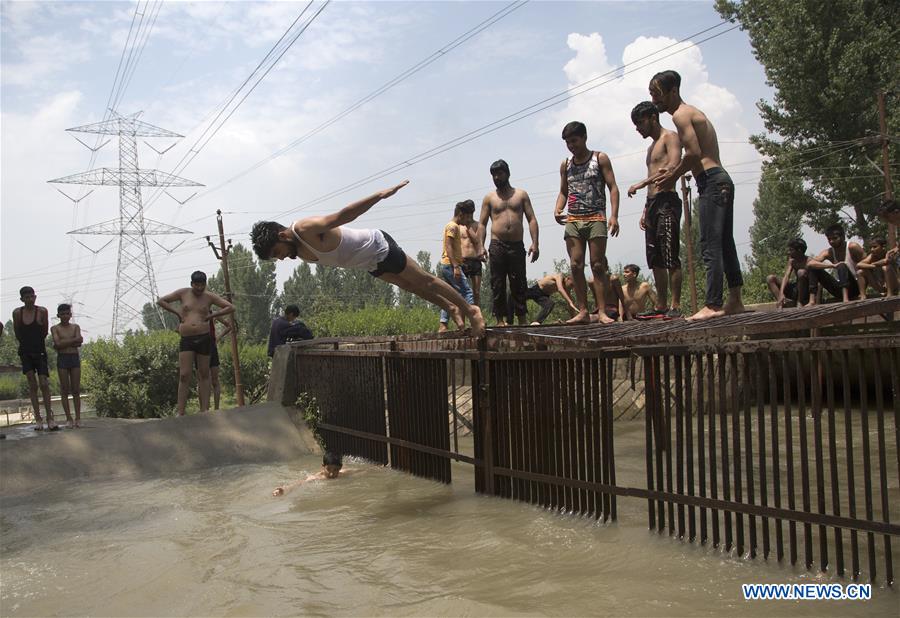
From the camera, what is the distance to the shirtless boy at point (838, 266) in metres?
9.94

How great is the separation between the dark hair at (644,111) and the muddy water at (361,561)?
142 inches

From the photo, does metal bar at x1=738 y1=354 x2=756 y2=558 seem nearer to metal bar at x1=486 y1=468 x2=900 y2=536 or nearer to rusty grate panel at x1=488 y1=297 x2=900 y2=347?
metal bar at x1=486 y1=468 x2=900 y2=536

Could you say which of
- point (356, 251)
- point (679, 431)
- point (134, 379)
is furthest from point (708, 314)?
point (134, 379)

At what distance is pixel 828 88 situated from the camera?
83.1ft

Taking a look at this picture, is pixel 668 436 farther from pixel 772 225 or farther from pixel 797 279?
pixel 772 225

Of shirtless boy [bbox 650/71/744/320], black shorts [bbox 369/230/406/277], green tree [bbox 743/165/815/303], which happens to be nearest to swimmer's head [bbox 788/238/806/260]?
shirtless boy [bbox 650/71/744/320]

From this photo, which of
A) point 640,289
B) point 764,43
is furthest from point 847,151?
point 640,289

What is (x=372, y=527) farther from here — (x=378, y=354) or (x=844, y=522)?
(x=844, y=522)

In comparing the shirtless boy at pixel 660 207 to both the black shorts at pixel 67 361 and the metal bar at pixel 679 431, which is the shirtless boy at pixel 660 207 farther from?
the black shorts at pixel 67 361

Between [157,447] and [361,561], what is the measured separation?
4876 millimetres

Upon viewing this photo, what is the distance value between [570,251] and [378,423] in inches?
113

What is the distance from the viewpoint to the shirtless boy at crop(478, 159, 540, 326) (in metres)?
9.11

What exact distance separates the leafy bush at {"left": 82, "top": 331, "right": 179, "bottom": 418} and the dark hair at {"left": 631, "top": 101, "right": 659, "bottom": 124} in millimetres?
19659

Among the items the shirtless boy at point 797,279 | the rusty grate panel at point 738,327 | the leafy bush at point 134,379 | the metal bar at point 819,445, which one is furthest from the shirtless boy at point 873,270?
the leafy bush at point 134,379
